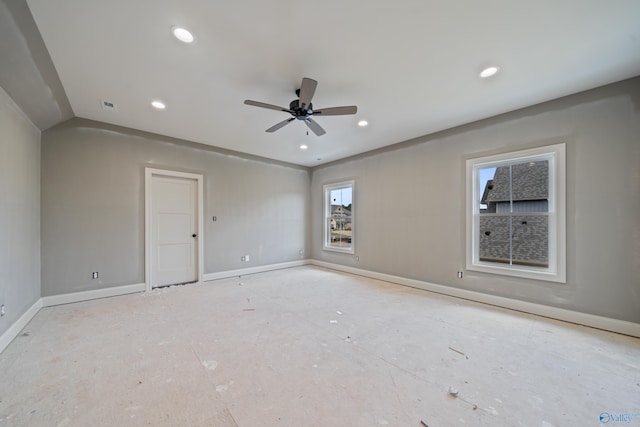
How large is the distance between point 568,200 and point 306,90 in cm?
342

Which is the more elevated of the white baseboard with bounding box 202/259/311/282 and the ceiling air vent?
the ceiling air vent

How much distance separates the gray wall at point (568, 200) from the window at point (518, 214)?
104 mm

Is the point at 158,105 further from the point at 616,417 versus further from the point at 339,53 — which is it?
the point at 616,417

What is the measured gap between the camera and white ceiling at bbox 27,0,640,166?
176cm

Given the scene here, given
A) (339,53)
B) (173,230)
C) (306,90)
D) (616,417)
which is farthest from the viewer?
(173,230)

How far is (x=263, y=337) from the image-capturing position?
2.55m

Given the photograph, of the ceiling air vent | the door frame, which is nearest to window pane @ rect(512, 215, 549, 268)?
the door frame

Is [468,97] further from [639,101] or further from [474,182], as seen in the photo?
[639,101]

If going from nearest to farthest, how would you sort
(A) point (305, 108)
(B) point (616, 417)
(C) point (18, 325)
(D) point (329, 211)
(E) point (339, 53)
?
(B) point (616, 417), (E) point (339, 53), (C) point (18, 325), (A) point (305, 108), (D) point (329, 211)

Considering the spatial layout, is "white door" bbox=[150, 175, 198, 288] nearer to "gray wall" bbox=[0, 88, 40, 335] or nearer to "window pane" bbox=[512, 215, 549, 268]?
"gray wall" bbox=[0, 88, 40, 335]

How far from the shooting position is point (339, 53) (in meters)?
2.20

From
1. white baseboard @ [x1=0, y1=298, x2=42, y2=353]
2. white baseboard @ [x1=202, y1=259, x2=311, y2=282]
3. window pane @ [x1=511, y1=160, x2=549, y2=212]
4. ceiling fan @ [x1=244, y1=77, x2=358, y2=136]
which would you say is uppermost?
ceiling fan @ [x1=244, y1=77, x2=358, y2=136]

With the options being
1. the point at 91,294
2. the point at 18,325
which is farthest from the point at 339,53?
the point at 91,294

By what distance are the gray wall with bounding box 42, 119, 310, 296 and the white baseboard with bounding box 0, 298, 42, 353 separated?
0.30 meters
